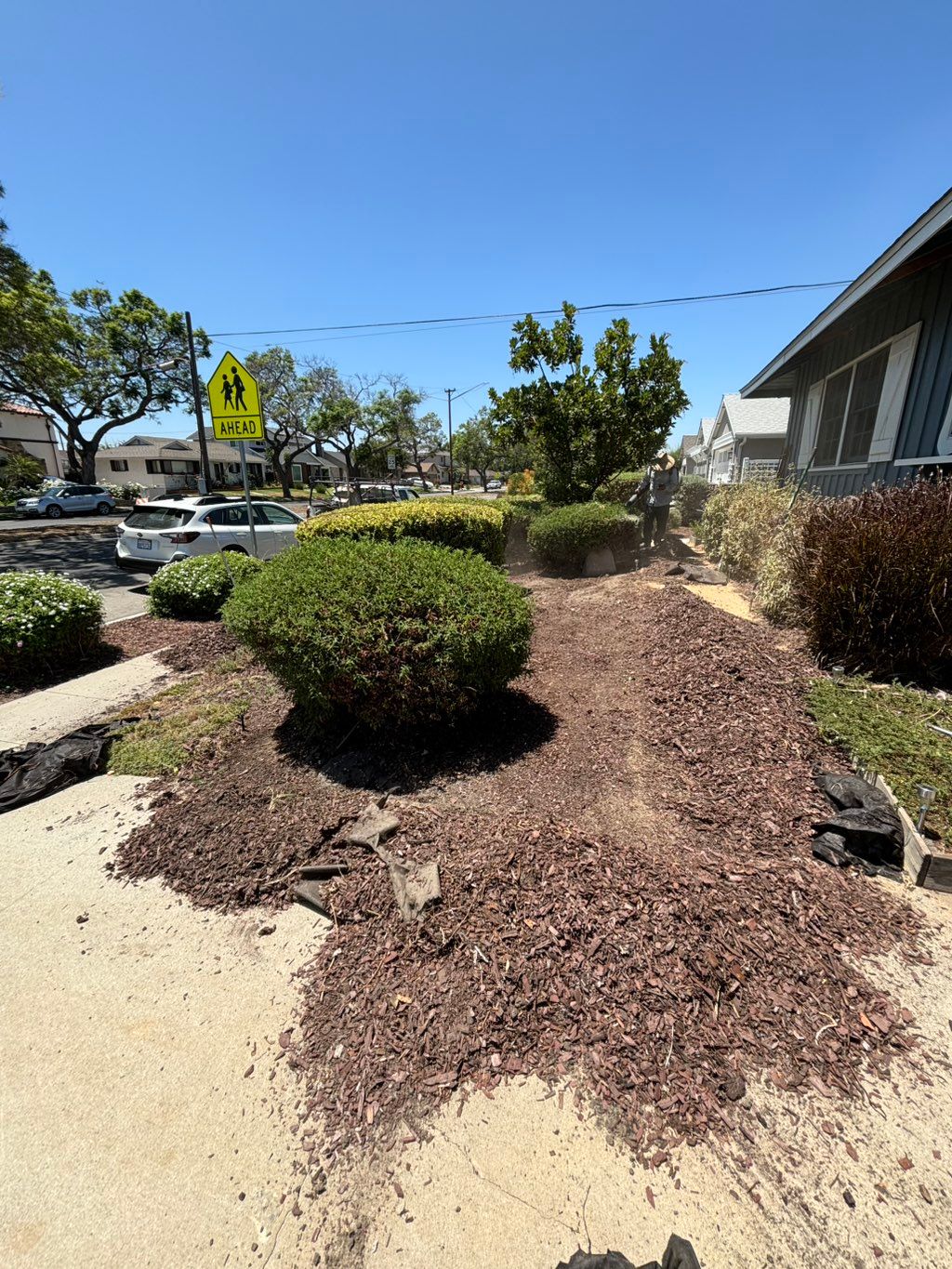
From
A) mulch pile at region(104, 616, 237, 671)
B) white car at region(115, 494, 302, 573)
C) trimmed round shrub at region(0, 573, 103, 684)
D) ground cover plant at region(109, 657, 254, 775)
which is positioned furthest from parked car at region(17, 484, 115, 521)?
ground cover plant at region(109, 657, 254, 775)

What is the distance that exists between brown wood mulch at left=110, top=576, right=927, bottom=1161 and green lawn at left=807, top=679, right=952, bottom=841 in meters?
0.18

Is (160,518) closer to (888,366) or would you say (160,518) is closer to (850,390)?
(888,366)

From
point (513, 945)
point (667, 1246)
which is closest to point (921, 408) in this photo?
point (513, 945)

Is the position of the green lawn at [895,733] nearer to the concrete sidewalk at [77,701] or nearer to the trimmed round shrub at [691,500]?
the concrete sidewalk at [77,701]

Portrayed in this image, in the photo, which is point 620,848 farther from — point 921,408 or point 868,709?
point 921,408

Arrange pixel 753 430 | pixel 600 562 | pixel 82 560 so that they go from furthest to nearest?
pixel 753 430 < pixel 82 560 < pixel 600 562

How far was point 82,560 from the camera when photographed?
534 inches

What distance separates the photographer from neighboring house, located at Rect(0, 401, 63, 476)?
40000 mm

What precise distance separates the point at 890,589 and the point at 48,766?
6159 millimetres

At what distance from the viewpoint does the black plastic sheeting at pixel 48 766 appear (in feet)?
11.3

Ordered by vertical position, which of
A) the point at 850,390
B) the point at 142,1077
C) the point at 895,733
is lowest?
the point at 142,1077

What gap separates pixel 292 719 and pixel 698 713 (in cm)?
297

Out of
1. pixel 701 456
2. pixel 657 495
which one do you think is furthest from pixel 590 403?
pixel 701 456

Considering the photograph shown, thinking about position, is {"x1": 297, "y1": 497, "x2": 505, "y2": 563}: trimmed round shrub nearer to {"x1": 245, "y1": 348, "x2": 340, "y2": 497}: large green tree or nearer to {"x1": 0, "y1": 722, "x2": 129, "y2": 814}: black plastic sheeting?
{"x1": 0, "y1": 722, "x2": 129, "y2": 814}: black plastic sheeting
